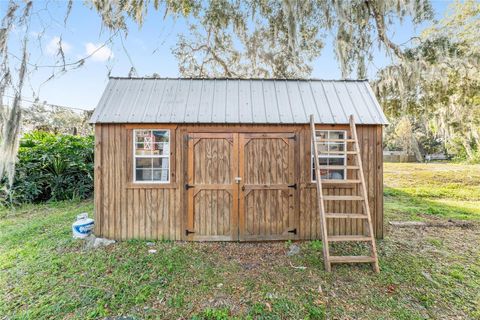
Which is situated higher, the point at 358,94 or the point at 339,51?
the point at 339,51

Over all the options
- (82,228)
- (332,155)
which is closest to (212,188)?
(332,155)

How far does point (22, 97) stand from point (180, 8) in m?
4.32

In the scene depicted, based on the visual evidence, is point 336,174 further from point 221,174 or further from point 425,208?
point 425,208

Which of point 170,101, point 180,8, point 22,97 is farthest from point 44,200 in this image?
point 180,8

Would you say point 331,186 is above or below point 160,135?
below

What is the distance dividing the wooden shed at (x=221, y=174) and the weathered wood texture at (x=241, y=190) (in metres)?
0.02

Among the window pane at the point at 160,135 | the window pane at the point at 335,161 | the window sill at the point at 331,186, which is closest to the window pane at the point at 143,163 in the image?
the window pane at the point at 160,135

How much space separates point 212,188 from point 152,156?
1.33 m

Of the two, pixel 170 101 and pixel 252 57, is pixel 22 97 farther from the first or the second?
pixel 252 57

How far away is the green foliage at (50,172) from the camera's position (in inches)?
284

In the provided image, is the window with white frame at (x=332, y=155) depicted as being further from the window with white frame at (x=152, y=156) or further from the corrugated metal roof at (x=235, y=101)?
the window with white frame at (x=152, y=156)

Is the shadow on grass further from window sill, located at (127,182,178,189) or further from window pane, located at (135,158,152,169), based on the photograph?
window pane, located at (135,158,152,169)

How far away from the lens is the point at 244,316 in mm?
2678

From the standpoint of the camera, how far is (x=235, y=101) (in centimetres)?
487
